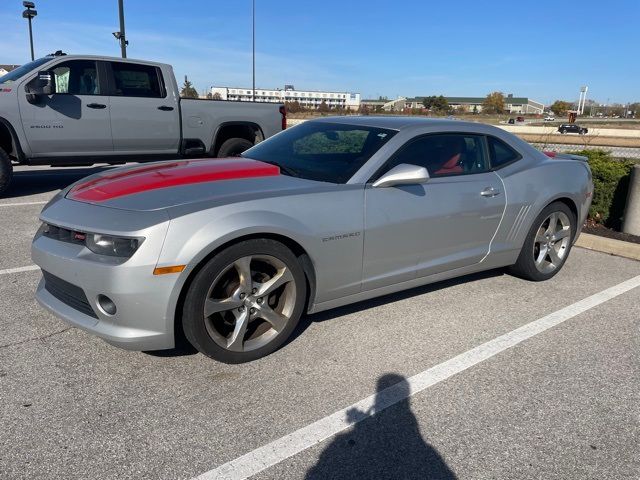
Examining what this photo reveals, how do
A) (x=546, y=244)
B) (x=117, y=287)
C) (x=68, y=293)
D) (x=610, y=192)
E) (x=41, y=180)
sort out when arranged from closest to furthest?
(x=117, y=287), (x=68, y=293), (x=546, y=244), (x=610, y=192), (x=41, y=180)

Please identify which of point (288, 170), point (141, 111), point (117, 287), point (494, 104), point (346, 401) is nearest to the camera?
point (117, 287)

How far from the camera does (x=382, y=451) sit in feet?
7.86

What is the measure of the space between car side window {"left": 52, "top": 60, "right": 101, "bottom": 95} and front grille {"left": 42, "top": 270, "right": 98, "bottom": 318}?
5510 millimetres

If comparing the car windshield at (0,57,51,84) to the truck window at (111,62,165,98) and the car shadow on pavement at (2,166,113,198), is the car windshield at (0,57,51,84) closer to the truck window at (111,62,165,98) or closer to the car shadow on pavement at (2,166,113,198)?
the truck window at (111,62,165,98)

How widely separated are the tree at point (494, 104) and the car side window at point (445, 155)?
316 ft

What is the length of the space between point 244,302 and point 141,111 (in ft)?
20.2

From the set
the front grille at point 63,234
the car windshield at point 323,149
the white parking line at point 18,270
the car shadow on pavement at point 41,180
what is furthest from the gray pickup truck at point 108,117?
the front grille at point 63,234

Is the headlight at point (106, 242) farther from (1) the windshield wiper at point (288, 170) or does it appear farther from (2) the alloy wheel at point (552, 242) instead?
(2) the alloy wheel at point (552, 242)

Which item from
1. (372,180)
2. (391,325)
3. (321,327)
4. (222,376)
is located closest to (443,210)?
(372,180)

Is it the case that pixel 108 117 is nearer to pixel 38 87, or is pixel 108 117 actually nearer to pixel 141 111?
pixel 141 111

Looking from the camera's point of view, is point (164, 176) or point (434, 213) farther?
point (434, 213)

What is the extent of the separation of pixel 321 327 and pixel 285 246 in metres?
0.82

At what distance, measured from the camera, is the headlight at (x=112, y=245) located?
2.70 m

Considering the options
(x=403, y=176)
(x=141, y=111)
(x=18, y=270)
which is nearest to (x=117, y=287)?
(x=403, y=176)
